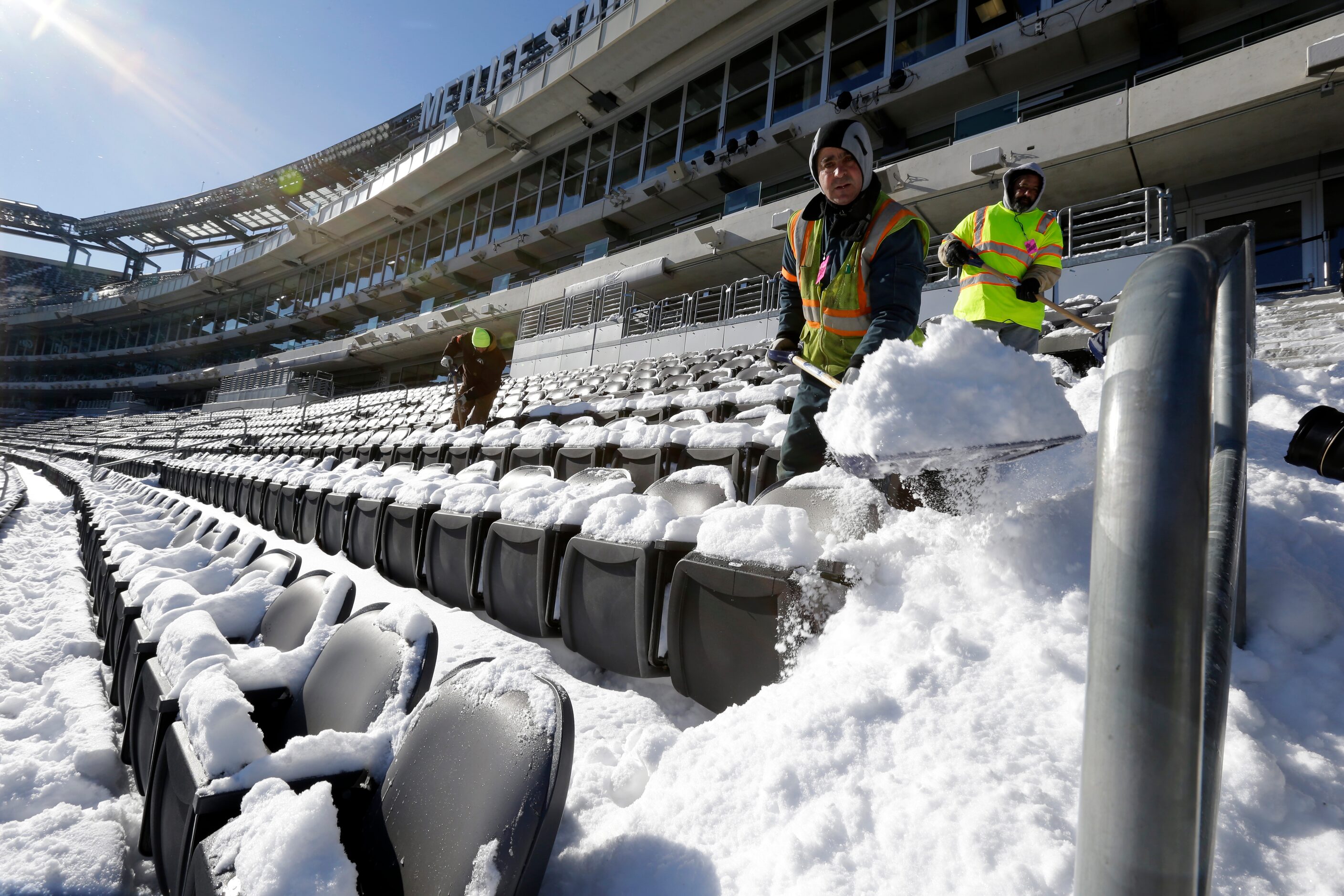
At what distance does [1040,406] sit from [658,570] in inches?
29.8

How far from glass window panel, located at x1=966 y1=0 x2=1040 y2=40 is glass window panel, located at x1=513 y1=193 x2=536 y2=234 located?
12.5 metres

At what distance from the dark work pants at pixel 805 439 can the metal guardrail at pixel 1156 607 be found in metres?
1.54

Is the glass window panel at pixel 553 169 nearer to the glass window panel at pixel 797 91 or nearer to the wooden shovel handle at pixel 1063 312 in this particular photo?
the glass window panel at pixel 797 91

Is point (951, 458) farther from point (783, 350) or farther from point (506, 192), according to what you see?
point (506, 192)

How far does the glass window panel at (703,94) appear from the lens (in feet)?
50.1

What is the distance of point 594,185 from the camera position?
702 inches

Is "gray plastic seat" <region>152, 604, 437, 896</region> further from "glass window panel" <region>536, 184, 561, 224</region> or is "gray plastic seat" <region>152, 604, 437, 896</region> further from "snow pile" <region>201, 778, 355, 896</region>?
"glass window panel" <region>536, 184, 561, 224</region>

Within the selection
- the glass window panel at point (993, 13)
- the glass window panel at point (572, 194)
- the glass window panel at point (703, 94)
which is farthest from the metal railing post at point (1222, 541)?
the glass window panel at point (572, 194)

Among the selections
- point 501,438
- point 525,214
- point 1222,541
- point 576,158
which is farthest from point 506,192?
point 1222,541

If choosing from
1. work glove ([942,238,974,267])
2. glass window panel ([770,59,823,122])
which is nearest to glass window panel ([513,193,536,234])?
glass window panel ([770,59,823,122])

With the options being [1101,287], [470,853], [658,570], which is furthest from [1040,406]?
[1101,287]

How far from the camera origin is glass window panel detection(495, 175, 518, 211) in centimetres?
2011

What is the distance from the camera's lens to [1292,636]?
2.61ft

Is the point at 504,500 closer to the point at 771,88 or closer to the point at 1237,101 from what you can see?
the point at 1237,101
